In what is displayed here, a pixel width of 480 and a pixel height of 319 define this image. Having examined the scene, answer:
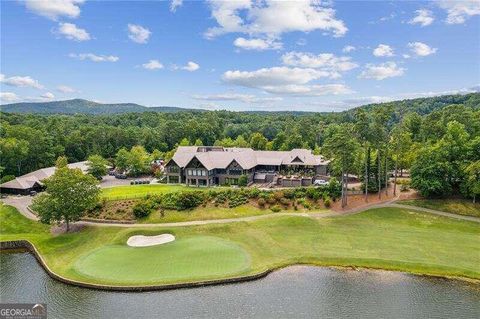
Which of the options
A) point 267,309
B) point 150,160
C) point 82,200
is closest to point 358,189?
point 267,309

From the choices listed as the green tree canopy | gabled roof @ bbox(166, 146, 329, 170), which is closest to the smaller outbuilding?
the green tree canopy

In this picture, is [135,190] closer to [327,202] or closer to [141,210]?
[141,210]

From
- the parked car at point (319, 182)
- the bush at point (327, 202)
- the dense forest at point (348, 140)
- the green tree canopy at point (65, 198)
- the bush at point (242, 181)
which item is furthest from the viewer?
the bush at point (242, 181)

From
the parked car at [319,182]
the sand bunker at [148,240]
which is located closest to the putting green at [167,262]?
the sand bunker at [148,240]

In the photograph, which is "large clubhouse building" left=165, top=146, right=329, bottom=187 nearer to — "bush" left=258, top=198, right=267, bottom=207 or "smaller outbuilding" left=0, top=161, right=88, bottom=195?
"bush" left=258, top=198, right=267, bottom=207

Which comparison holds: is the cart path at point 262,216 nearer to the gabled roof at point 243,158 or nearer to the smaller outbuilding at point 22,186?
the smaller outbuilding at point 22,186

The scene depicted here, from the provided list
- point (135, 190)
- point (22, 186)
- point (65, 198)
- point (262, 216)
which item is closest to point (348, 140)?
point (262, 216)
